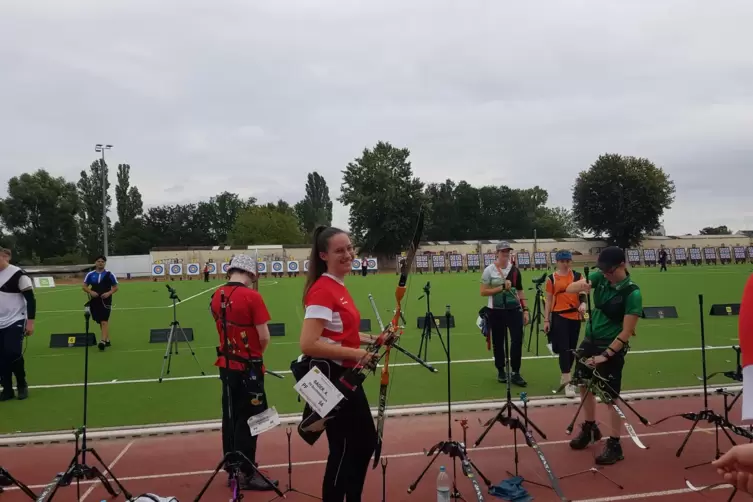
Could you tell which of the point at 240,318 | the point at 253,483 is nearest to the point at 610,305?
the point at 240,318

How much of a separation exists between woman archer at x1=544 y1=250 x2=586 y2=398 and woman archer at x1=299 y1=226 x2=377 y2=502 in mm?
4192

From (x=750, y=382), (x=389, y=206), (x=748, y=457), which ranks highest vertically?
(x=389, y=206)

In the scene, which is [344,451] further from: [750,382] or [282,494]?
[750,382]

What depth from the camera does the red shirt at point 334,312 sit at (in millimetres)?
2604

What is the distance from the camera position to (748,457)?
51.9 inches

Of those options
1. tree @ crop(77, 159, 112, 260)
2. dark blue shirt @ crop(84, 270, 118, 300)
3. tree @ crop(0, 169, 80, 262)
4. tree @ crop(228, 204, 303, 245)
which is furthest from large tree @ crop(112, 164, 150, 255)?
dark blue shirt @ crop(84, 270, 118, 300)

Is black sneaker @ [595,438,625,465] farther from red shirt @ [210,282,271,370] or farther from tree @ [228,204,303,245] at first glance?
tree @ [228,204,303,245]

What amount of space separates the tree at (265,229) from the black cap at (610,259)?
216ft

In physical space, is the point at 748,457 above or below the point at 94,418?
above

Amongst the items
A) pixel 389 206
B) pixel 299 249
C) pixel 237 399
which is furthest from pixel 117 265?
pixel 237 399

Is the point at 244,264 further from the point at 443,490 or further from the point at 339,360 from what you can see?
the point at 443,490

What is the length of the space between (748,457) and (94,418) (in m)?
6.33

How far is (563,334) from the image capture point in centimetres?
636

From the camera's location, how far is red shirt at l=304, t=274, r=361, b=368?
2604 millimetres
